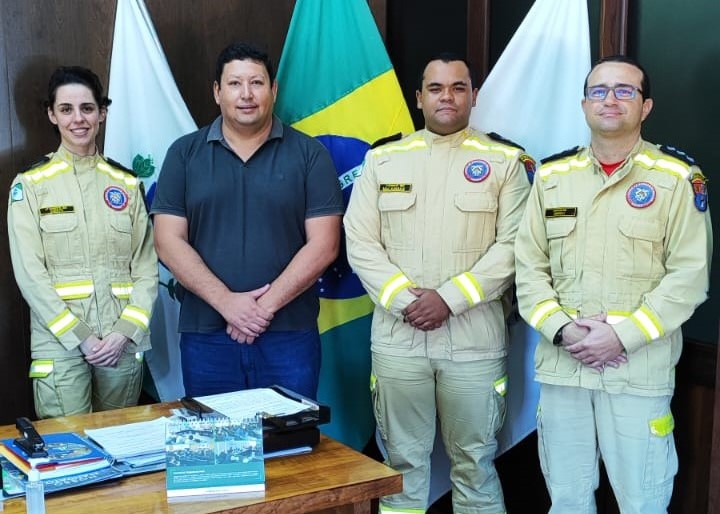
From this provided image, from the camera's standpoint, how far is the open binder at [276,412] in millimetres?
1755

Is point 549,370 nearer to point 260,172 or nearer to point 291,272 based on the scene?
point 291,272

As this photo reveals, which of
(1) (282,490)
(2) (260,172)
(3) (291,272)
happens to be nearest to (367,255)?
(3) (291,272)

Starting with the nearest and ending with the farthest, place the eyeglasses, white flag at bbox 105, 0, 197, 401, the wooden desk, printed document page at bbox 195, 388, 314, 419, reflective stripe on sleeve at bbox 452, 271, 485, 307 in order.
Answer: the wooden desk → printed document page at bbox 195, 388, 314, 419 → the eyeglasses → reflective stripe on sleeve at bbox 452, 271, 485, 307 → white flag at bbox 105, 0, 197, 401

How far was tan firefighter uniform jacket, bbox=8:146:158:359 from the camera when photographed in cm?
272

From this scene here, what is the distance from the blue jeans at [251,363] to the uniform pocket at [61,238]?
49cm

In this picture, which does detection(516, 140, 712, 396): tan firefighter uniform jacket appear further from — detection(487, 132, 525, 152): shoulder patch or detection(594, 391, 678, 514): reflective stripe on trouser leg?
detection(487, 132, 525, 152): shoulder patch

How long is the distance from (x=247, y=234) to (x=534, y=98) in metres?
1.12

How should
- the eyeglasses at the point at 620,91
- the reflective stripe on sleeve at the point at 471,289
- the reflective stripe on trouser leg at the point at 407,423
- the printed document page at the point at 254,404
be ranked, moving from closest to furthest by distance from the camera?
the printed document page at the point at 254,404 → the eyeglasses at the point at 620,91 → the reflective stripe on sleeve at the point at 471,289 → the reflective stripe on trouser leg at the point at 407,423

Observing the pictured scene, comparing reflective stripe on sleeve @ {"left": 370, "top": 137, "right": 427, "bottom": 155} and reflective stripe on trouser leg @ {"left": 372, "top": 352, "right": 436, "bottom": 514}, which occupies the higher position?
reflective stripe on sleeve @ {"left": 370, "top": 137, "right": 427, "bottom": 155}

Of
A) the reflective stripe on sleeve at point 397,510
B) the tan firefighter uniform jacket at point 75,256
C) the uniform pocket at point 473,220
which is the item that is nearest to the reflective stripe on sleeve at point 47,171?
the tan firefighter uniform jacket at point 75,256

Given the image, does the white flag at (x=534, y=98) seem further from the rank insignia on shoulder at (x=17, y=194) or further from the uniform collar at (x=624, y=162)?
the rank insignia on shoulder at (x=17, y=194)

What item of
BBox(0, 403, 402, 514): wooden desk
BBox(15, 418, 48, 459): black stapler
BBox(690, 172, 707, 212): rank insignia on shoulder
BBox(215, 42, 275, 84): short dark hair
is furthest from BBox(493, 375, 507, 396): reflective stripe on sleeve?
BBox(15, 418, 48, 459): black stapler

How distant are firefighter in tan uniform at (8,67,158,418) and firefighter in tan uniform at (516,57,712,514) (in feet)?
4.46

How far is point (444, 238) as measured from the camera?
2637 millimetres
